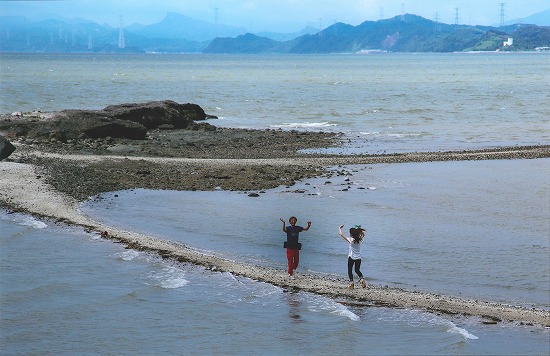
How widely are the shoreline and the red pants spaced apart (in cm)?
23

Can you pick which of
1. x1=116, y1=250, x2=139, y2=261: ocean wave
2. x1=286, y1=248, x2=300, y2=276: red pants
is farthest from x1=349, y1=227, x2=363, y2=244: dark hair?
x1=116, y1=250, x2=139, y2=261: ocean wave

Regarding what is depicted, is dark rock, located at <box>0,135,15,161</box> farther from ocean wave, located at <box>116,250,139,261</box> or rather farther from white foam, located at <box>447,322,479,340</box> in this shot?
white foam, located at <box>447,322,479,340</box>

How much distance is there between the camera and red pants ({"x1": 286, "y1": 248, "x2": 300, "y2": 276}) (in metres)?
16.7

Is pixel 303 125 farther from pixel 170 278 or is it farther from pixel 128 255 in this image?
pixel 170 278

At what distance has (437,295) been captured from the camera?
15.7 metres

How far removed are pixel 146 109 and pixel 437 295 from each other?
3172 centimetres

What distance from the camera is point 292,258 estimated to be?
16.8m

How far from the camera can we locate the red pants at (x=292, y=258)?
658 inches

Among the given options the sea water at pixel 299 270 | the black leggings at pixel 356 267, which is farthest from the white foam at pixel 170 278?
the black leggings at pixel 356 267

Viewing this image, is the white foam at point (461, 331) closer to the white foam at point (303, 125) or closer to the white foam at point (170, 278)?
the white foam at point (170, 278)

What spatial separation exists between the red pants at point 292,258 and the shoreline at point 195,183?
0.75 ft

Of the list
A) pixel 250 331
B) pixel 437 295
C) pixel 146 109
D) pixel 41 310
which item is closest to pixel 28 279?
pixel 41 310

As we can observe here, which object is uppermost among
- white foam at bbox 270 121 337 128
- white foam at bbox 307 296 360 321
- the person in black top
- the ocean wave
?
the person in black top

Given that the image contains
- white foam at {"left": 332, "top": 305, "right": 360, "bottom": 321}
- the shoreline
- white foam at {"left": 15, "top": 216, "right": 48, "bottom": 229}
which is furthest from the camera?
white foam at {"left": 15, "top": 216, "right": 48, "bottom": 229}
